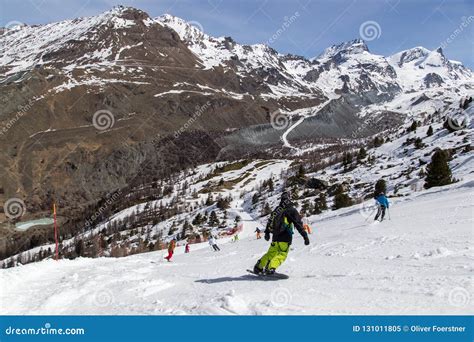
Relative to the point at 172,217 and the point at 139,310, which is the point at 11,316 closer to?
the point at 139,310

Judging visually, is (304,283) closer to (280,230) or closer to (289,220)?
(280,230)

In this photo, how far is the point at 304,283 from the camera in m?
11.4

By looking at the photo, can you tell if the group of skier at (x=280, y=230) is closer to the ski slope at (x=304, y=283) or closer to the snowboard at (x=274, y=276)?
the snowboard at (x=274, y=276)

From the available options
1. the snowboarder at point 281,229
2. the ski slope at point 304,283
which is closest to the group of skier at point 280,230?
the snowboarder at point 281,229

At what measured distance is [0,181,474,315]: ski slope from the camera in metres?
9.37

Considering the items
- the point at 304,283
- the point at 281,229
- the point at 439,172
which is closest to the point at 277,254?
the point at 281,229

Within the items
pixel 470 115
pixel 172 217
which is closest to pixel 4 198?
pixel 172 217

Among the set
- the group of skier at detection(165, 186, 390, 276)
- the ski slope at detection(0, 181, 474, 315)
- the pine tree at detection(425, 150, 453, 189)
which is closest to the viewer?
the ski slope at detection(0, 181, 474, 315)

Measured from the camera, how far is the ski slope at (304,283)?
9367 mm

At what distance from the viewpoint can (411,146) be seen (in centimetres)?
7750

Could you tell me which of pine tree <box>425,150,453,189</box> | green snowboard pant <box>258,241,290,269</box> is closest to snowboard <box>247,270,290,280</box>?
green snowboard pant <box>258,241,290,269</box>

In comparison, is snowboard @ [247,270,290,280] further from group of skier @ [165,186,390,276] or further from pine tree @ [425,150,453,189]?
pine tree @ [425,150,453,189]

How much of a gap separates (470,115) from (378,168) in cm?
2596

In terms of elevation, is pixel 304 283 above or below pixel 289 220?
below
